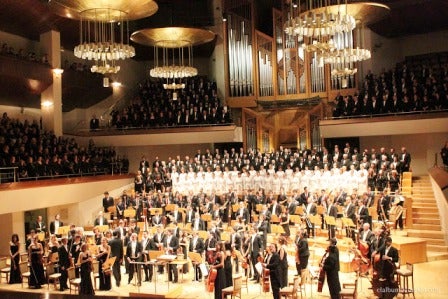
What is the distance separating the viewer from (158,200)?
16234 millimetres

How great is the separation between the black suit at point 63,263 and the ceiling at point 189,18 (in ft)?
26.5

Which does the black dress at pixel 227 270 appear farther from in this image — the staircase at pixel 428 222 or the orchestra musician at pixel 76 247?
the staircase at pixel 428 222

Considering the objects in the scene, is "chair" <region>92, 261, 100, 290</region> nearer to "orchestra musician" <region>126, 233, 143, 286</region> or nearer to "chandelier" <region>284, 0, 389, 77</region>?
"orchestra musician" <region>126, 233, 143, 286</region>

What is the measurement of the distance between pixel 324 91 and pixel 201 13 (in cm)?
710

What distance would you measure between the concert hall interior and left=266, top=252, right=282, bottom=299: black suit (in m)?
0.03

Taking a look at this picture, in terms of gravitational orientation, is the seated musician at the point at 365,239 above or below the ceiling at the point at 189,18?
below

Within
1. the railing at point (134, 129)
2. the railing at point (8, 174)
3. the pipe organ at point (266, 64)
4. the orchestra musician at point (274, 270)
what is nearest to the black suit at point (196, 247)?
the orchestra musician at point (274, 270)

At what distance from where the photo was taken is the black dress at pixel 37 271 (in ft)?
38.5

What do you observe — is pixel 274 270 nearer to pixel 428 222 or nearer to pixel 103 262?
pixel 103 262

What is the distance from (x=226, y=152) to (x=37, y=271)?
8.73 metres

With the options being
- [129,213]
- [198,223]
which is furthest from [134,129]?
[198,223]

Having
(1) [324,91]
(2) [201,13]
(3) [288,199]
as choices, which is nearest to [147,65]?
(2) [201,13]

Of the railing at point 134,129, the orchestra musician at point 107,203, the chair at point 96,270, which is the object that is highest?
the railing at point 134,129

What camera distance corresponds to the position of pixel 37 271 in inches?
468
